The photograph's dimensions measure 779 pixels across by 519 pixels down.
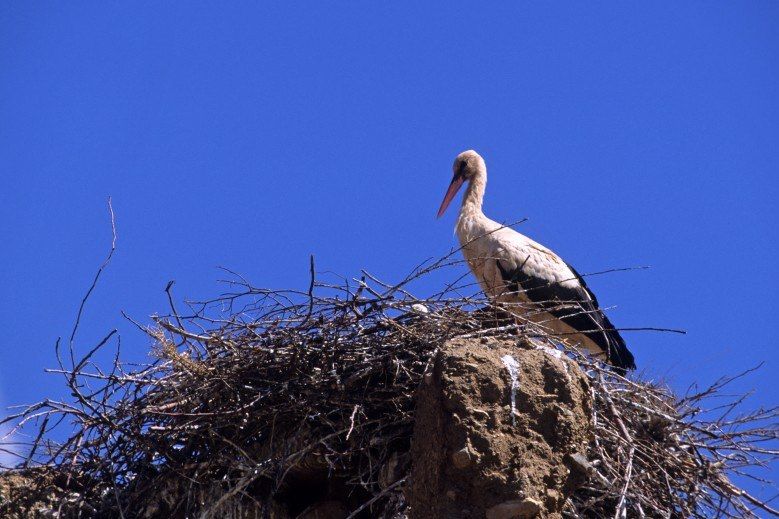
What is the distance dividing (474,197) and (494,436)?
15.8ft

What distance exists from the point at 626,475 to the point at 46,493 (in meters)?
2.94

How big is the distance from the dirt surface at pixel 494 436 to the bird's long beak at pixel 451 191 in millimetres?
4755

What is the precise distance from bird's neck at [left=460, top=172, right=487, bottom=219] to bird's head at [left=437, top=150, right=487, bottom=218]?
0.07 m

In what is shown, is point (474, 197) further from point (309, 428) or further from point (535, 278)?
point (309, 428)

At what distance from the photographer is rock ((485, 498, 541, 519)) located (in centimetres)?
381

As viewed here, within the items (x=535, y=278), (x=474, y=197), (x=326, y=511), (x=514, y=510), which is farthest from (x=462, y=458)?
(x=474, y=197)

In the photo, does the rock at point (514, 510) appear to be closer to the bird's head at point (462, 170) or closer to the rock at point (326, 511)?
the rock at point (326, 511)

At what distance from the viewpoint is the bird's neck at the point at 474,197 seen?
8.38 meters

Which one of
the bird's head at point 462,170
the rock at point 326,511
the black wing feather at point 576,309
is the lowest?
the rock at point 326,511

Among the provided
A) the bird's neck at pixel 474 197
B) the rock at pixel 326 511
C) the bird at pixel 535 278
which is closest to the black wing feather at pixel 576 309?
the bird at pixel 535 278

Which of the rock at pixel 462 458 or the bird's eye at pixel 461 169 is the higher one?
the bird's eye at pixel 461 169

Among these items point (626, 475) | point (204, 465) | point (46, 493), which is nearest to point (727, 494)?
point (626, 475)

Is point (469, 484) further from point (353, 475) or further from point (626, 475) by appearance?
point (353, 475)

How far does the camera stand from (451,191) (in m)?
8.92
